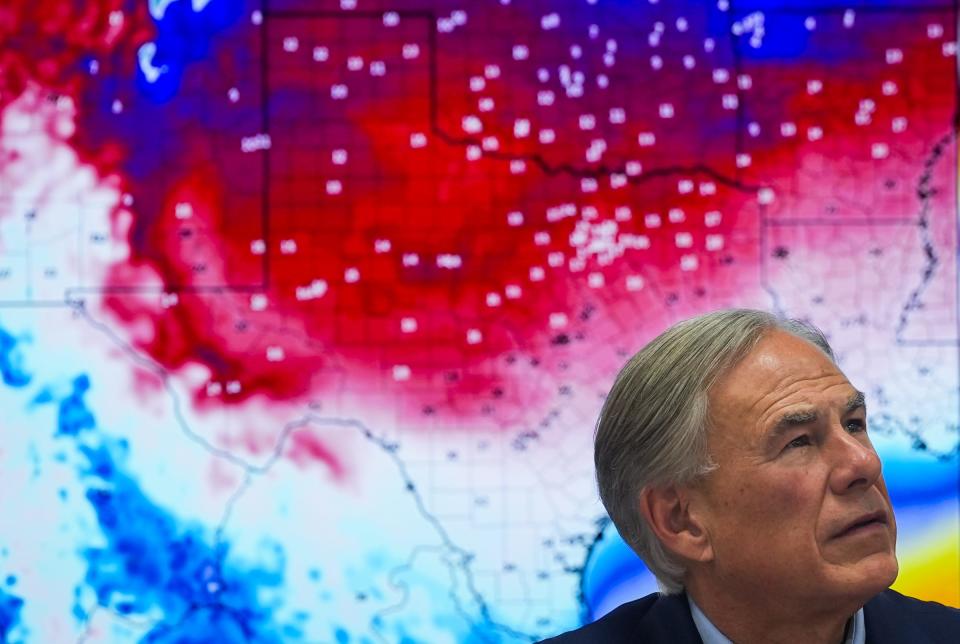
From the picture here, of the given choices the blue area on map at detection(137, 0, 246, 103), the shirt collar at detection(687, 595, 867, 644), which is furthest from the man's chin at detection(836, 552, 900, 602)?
the blue area on map at detection(137, 0, 246, 103)

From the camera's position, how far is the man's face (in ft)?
4.16

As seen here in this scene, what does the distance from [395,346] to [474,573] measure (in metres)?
0.47

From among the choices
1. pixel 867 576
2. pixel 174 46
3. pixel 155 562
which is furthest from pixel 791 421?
pixel 174 46

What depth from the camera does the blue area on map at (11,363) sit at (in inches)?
83.4

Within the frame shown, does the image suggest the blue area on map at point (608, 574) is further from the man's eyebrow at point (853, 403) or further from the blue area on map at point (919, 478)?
the man's eyebrow at point (853, 403)

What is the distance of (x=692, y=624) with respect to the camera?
55.6 inches

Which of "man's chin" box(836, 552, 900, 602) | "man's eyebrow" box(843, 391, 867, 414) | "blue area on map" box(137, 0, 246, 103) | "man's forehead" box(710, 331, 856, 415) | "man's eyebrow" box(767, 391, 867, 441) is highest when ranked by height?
"blue area on map" box(137, 0, 246, 103)

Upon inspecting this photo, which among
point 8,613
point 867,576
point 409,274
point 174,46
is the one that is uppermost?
point 174,46

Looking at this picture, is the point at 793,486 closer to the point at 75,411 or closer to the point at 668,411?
the point at 668,411

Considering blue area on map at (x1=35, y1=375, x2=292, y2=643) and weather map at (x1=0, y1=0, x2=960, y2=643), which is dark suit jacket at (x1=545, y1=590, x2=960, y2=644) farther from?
blue area on map at (x1=35, y1=375, x2=292, y2=643)

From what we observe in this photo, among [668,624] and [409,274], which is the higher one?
[409,274]

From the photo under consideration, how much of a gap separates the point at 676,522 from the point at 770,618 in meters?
0.16

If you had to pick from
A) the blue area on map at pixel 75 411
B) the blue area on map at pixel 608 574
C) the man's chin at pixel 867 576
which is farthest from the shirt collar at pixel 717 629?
the blue area on map at pixel 75 411

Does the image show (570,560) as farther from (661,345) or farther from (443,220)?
(661,345)
